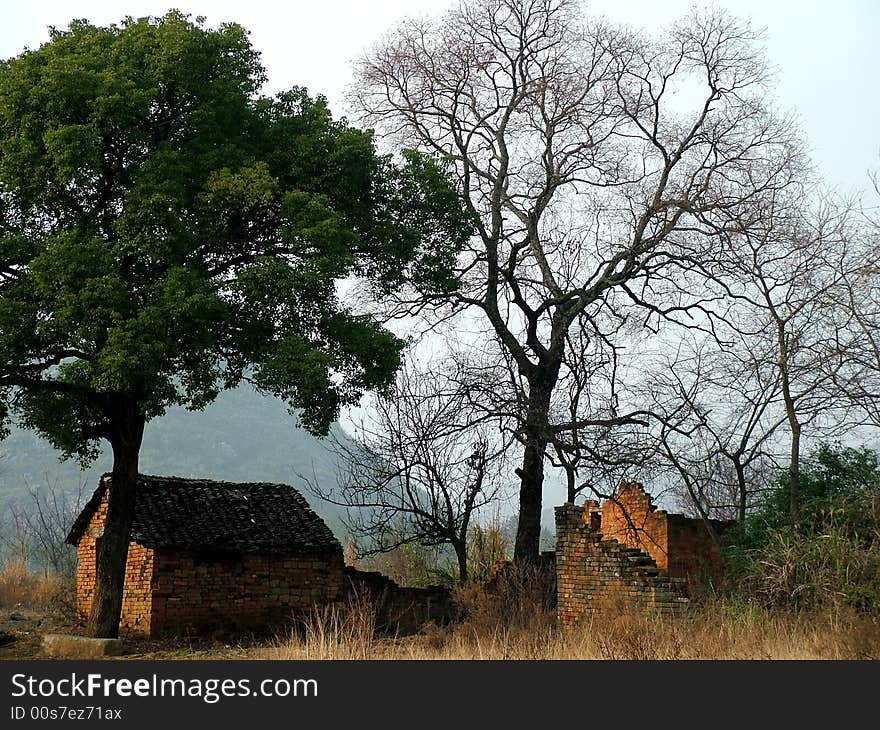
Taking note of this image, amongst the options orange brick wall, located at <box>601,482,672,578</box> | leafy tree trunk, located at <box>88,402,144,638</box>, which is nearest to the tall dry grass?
leafy tree trunk, located at <box>88,402,144,638</box>

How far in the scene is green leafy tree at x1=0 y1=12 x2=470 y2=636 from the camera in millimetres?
18391

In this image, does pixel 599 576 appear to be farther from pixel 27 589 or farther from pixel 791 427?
pixel 27 589

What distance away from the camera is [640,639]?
1314 cm

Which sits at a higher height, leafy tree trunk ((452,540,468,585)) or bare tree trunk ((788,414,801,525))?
bare tree trunk ((788,414,801,525))

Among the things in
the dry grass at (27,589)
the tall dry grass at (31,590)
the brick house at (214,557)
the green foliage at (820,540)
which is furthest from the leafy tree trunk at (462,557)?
the dry grass at (27,589)

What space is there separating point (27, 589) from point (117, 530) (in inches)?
615

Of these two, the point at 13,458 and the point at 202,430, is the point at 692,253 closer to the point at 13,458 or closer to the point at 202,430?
the point at 13,458

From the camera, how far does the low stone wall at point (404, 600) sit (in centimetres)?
2631

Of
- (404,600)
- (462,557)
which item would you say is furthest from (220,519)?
(462,557)

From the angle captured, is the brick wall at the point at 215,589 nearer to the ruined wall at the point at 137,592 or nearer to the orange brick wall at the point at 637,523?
the ruined wall at the point at 137,592

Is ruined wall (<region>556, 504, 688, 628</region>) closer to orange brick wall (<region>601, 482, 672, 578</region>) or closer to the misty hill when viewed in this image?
orange brick wall (<region>601, 482, 672, 578</region>)

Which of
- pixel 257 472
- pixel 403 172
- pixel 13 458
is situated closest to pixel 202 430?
pixel 257 472

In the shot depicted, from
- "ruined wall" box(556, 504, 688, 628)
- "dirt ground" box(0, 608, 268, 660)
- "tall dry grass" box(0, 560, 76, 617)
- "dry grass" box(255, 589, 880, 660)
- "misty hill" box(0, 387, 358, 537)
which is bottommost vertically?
"dirt ground" box(0, 608, 268, 660)

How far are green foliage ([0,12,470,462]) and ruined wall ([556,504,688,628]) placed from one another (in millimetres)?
4964
